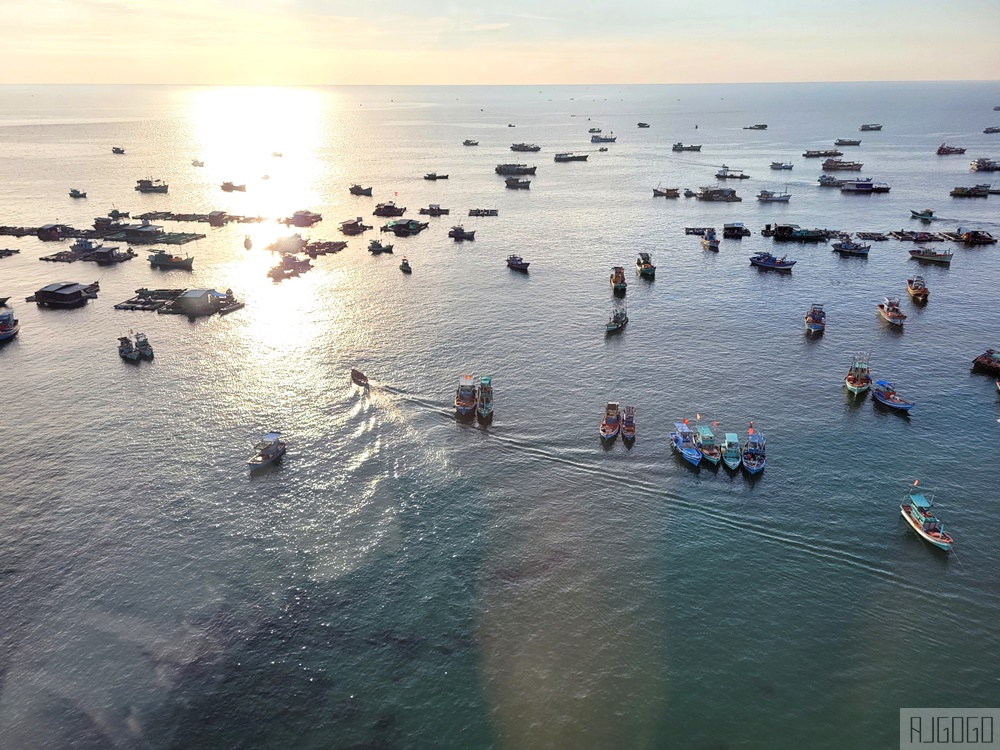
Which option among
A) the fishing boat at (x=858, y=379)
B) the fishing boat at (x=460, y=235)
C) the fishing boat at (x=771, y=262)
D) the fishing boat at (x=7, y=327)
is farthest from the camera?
the fishing boat at (x=460, y=235)

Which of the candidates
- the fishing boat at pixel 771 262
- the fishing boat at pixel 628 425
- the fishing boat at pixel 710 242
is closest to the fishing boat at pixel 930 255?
the fishing boat at pixel 771 262

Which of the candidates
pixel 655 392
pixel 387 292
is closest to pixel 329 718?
pixel 655 392

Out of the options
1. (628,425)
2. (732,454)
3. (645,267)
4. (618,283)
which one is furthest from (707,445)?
(645,267)

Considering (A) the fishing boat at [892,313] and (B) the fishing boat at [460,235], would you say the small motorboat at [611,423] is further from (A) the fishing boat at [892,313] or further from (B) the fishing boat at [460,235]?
(B) the fishing boat at [460,235]

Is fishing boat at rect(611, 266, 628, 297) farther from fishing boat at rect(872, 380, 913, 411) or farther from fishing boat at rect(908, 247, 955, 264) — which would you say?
fishing boat at rect(908, 247, 955, 264)

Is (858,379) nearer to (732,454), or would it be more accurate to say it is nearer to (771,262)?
(732,454)

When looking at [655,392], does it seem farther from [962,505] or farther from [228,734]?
[228,734]
